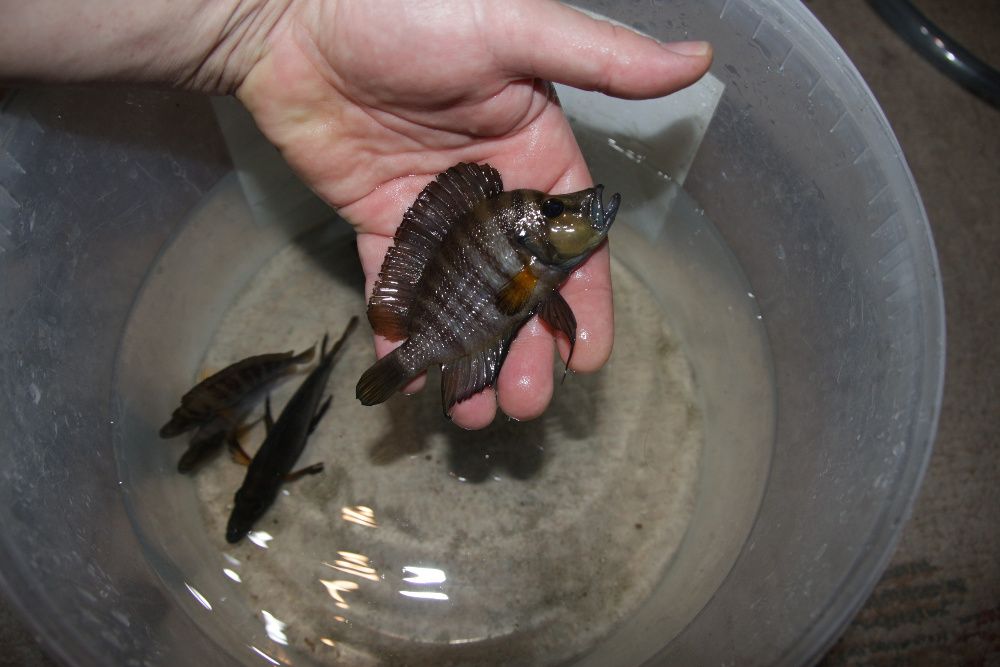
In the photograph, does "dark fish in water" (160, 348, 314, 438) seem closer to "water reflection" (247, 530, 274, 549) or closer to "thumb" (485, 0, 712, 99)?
"water reflection" (247, 530, 274, 549)

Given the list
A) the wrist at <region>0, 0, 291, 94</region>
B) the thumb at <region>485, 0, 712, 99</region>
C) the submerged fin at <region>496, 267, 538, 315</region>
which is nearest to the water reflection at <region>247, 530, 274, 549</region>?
the submerged fin at <region>496, 267, 538, 315</region>

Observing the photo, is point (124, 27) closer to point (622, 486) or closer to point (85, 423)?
point (85, 423)

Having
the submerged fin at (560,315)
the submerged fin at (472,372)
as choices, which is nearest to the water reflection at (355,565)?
the submerged fin at (472,372)

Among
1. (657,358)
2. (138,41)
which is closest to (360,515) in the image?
(657,358)

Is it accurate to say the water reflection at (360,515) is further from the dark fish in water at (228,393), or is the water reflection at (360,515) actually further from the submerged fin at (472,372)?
the submerged fin at (472,372)

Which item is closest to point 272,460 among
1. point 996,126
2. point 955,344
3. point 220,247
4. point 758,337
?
point 220,247

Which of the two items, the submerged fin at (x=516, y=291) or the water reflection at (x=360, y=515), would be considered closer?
the submerged fin at (x=516, y=291)

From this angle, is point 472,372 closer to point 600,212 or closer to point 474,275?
point 474,275

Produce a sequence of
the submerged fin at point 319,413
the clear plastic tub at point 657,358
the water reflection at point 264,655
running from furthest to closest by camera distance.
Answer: the submerged fin at point 319,413
the water reflection at point 264,655
the clear plastic tub at point 657,358
